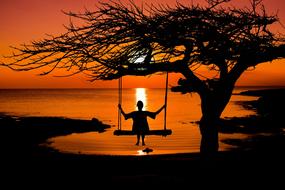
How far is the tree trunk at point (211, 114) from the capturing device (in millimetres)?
8125

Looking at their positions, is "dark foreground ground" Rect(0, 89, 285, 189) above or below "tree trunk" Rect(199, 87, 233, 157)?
below

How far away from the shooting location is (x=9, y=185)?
820 centimetres

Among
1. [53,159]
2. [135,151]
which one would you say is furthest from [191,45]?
[135,151]

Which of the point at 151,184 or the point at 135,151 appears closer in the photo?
the point at 151,184

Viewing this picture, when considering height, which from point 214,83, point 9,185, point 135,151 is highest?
point 214,83

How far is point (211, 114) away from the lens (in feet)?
26.9

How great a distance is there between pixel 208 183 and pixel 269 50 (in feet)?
10.8

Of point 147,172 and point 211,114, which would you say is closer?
point 211,114

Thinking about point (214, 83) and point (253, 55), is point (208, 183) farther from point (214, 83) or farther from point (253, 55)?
point (253, 55)

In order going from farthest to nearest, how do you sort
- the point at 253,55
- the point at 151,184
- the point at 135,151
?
the point at 135,151
the point at 151,184
the point at 253,55

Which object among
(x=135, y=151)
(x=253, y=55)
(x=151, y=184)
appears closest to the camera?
(x=253, y=55)

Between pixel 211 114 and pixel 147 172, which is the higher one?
pixel 211 114

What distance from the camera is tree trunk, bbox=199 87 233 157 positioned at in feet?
26.7

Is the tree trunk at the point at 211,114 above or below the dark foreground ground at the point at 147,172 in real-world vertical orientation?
above
